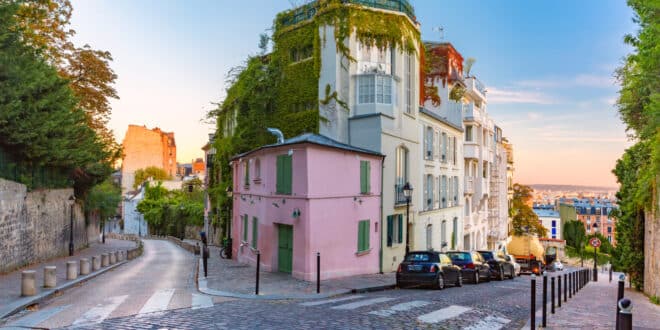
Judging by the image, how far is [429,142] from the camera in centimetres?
3014

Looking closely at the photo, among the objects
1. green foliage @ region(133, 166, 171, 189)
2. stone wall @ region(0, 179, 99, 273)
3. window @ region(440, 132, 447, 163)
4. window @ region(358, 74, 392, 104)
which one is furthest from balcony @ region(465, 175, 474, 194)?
green foliage @ region(133, 166, 171, 189)

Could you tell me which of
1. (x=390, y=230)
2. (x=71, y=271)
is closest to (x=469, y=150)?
(x=390, y=230)

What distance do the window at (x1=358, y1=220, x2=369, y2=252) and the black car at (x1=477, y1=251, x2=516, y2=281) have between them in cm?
716

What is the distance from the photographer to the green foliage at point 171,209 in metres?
59.4

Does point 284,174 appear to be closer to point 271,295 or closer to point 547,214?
point 271,295

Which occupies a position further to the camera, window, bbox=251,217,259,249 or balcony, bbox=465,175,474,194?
balcony, bbox=465,175,474,194

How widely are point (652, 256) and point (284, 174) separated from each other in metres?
13.3

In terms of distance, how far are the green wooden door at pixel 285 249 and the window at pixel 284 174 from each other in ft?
4.53

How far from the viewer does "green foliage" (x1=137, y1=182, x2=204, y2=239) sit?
59406mm

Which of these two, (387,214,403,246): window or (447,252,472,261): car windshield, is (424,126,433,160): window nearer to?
(387,214,403,246): window

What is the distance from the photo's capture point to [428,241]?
3056cm

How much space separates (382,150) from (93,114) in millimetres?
24618

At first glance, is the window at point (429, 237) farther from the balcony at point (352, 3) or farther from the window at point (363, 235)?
the balcony at point (352, 3)

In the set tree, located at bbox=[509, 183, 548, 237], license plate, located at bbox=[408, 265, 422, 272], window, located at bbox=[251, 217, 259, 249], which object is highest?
window, located at bbox=[251, 217, 259, 249]
